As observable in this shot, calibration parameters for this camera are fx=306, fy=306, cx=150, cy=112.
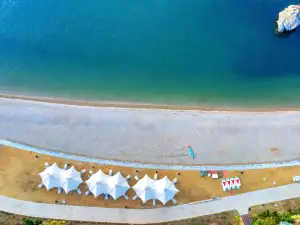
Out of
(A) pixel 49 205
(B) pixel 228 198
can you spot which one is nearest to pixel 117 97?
(A) pixel 49 205

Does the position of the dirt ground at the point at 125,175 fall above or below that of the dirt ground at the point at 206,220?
above

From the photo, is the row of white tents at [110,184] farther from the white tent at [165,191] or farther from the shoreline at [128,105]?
the shoreline at [128,105]

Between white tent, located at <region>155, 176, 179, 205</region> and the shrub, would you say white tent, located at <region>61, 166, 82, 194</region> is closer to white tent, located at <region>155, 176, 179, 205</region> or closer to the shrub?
the shrub

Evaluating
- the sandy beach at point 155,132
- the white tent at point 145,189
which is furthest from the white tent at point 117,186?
the sandy beach at point 155,132

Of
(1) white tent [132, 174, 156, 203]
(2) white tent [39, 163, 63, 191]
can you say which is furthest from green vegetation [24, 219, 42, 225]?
(1) white tent [132, 174, 156, 203]

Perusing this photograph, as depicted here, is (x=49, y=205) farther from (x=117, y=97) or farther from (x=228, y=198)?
(x=228, y=198)

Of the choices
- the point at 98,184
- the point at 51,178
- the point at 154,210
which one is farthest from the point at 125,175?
the point at 51,178

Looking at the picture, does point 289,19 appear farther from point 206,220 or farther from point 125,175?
point 125,175
